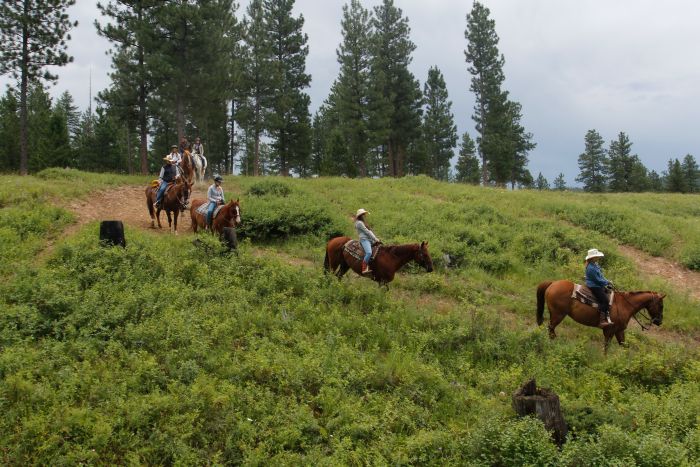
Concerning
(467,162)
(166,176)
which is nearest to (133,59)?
(166,176)

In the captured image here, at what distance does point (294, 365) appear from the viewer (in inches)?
284

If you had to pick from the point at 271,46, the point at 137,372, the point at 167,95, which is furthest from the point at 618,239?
the point at 271,46

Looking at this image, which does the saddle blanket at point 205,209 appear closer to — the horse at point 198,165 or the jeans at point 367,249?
the jeans at point 367,249

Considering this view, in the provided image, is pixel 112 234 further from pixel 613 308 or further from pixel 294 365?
pixel 613 308

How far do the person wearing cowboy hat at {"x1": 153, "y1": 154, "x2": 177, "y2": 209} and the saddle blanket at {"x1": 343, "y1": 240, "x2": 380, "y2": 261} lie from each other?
7.59 metres

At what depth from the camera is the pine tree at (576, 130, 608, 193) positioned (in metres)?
64.1

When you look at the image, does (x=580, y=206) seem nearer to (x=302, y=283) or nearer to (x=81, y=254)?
(x=302, y=283)

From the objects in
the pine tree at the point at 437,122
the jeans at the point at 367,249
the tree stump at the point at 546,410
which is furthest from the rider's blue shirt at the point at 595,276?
the pine tree at the point at 437,122

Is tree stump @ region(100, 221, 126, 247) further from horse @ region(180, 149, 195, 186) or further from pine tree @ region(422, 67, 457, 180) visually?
pine tree @ region(422, 67, 457, 180)

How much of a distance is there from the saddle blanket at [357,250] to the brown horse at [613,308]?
166 inches

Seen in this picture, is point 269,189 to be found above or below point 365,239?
above

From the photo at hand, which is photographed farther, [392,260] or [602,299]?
[392,260]

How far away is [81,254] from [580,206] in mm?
21275

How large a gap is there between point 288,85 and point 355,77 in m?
5.96
